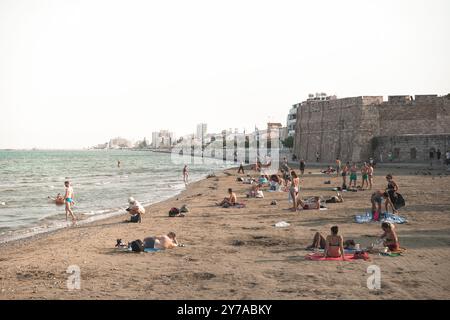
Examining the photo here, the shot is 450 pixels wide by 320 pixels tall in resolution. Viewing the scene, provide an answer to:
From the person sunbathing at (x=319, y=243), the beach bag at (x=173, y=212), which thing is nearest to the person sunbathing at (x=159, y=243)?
the person sunbathing at (x=319, y=243)

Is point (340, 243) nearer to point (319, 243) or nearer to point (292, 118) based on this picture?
point (319, 243)

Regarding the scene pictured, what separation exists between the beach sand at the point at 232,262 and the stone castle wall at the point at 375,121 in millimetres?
28880

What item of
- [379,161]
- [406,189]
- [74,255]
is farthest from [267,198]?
[379,161]

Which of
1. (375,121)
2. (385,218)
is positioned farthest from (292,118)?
(385,218)

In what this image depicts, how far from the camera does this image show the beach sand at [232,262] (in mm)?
7645

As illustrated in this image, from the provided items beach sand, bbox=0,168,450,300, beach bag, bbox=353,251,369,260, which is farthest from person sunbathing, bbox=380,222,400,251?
beach bag, bbox=353,251,369,260

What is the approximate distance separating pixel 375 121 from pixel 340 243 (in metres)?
37.8

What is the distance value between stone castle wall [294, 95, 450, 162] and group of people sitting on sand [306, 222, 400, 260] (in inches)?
1314

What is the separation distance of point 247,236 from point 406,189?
13.6 meters

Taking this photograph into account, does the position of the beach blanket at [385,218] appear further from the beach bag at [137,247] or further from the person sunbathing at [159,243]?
the beach bag at [137,247]

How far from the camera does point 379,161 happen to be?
4369cm

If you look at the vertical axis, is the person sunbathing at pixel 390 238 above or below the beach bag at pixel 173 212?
above
